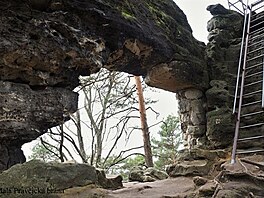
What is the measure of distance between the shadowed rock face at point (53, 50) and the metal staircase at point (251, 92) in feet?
5.86

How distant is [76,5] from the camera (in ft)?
14.8

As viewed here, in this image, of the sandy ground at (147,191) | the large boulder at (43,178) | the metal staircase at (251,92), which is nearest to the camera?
the large boulder at (43,178)

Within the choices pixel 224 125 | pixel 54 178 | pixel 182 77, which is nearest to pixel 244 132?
pixel 224 125

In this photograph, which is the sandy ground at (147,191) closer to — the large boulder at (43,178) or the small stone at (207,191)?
Answer: the large boulder at (43,178)

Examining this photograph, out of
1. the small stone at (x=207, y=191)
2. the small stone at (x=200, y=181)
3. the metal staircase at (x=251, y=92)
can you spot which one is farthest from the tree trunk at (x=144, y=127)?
the small stone at (x=207, y=191)

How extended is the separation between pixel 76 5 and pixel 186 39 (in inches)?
123

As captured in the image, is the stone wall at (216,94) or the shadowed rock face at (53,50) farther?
the stone wall at (216,94)

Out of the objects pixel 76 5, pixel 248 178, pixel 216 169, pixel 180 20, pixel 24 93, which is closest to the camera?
pixel 248 178

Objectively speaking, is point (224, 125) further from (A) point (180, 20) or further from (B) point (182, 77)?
(A) point (180, 20)

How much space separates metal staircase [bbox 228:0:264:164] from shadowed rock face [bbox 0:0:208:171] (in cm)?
179

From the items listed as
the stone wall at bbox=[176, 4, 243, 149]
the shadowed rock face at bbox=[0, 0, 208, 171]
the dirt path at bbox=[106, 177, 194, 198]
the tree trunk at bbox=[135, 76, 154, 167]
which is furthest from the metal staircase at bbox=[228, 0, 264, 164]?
the tree trunk at bbox=[135, 76, 154, 167]

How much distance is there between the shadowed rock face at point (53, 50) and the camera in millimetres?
4066

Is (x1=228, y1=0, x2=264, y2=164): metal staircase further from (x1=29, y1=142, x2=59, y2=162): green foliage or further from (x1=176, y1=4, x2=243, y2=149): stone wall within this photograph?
(x1=29, y1=142, x2=59, y2=162): green foliage

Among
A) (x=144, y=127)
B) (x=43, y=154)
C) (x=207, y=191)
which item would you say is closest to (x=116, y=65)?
(x=207, y=191)
